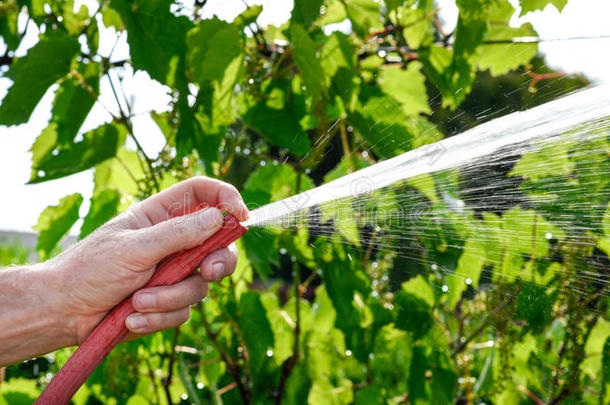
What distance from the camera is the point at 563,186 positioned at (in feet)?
2.67

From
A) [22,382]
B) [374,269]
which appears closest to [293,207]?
[374,269]

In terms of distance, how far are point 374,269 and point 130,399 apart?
69 centimetres

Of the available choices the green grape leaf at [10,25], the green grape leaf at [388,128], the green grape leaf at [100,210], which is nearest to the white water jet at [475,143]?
the green grape leaf at [388,128]

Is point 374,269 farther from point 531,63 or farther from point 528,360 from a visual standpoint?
point 531,63

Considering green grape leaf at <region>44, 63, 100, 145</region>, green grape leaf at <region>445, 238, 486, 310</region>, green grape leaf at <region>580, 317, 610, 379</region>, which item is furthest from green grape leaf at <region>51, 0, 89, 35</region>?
green grape leaf at <region>580, 317, 610, 379</region>

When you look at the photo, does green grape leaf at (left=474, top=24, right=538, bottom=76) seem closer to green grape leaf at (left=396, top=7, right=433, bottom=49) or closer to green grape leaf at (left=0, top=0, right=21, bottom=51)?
green grape leaf at (left=396, top=7, right=433, bottom=49)

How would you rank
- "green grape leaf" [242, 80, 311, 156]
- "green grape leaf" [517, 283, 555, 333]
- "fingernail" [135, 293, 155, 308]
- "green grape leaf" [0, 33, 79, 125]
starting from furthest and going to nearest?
"green grape leaf" [242, 80, 311, 156], "green grape leaf" [0, 33, 79, 125], "green grape leaf" [517, 283, 555, 333], "fingernail" [135, 293, 155, 308]

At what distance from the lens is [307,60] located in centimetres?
103

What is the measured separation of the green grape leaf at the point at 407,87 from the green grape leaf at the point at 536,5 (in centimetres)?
35

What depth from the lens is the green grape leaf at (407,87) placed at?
132 centimetres

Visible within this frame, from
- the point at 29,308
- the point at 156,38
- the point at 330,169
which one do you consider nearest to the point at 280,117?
the point at 330,169

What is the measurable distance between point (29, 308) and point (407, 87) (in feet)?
3.05

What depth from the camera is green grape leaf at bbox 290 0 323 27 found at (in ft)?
3.47

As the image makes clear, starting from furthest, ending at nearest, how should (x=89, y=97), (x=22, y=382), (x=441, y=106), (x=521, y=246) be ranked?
(x=22, y=382), (x=89, y=97), (x=441, y=106), (x=521, y=246)
